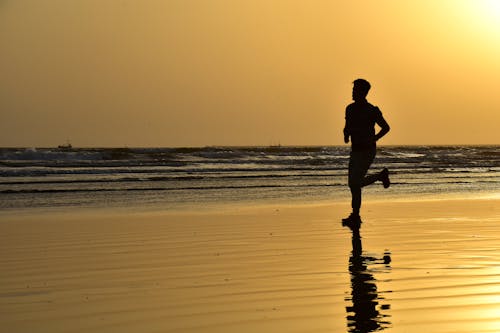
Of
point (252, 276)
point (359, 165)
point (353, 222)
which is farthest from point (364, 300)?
point (359, 165)

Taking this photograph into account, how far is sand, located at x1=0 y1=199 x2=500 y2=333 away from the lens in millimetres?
5609

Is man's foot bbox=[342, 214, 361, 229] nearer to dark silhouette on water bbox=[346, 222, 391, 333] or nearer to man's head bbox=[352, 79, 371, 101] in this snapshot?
man's head bbox=[352, 79, 371, 101]

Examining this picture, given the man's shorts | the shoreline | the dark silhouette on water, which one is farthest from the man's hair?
the shoreline

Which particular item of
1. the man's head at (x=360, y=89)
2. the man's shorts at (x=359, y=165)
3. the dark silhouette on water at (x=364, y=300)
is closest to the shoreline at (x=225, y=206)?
the man's shorts at (x=359, y=165)

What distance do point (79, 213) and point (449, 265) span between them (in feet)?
29.0

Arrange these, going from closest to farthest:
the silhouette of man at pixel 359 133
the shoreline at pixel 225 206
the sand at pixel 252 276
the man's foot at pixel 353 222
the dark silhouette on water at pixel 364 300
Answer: the dark silhouette on water at pixel 364 300 < the sand at pixel 252 276 < the man's foot at pixel 353 222 < the silhouette of man at pixel 359 133 < the shoreline at pixel 225 206

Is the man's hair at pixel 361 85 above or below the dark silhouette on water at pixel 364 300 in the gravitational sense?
above

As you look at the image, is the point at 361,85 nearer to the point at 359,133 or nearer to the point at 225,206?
the point at 359,133

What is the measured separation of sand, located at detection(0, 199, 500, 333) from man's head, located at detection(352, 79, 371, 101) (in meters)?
1.66

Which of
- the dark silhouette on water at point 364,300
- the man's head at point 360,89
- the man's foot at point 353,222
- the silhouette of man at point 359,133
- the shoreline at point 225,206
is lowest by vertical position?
the dark silhouette on water at point 364,300

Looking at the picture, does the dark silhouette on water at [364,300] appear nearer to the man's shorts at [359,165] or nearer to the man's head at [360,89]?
the man's shorts at [359,165]

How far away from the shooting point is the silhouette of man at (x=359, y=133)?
38.6 ft

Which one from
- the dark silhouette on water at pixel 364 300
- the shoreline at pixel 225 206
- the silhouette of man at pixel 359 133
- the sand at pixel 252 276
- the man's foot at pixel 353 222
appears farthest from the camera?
the shoreline at pixel 225 206

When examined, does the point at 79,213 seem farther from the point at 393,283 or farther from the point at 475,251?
the point at 393,283
